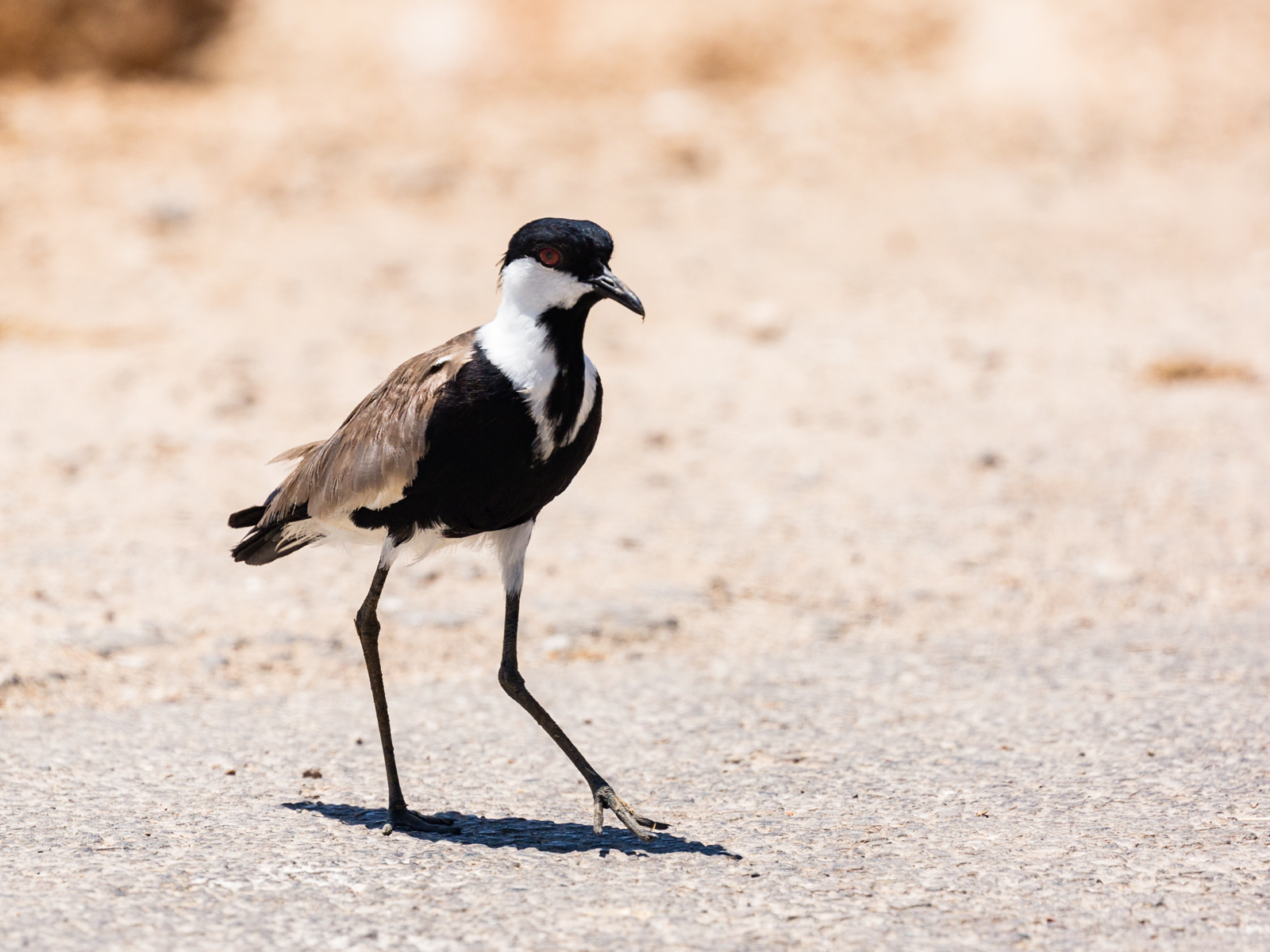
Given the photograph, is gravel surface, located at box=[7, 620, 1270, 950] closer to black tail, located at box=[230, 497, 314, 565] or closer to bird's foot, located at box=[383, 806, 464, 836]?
bird's foot, located at box=[383, 806, 464, 836]

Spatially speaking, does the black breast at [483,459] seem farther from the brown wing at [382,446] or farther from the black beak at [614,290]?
the black beak at [614,290]

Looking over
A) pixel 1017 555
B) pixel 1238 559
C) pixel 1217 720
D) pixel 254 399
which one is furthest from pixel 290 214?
pixel 1217 720

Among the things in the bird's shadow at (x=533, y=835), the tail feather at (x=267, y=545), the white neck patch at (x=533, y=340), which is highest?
the white neck patch at (x=533, y=340)

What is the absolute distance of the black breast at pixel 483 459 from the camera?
426cm

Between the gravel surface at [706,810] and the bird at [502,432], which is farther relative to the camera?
the bird at [502,432]

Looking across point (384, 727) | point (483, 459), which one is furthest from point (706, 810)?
point (483, 459)

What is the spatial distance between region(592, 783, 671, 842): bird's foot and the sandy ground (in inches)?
2.7

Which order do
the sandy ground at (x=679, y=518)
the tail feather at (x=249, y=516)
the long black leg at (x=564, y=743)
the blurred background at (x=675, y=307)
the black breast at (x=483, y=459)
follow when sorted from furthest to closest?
the blurred background at (x=675, y=307) < the tail feather at (x=249, y=516) < the long black leg at (x=564, y=743) < the black breast at (x=483, y=459) < the sandy ground at (x=679, y=518)

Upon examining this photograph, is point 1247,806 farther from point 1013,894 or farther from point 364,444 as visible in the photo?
point 364,444

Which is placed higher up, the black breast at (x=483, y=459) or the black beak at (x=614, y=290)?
the black beak at (x=614, y=290)

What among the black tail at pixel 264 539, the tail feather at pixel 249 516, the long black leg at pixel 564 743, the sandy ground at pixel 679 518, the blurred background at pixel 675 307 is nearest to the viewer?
the sandy ground at pixel 679 518

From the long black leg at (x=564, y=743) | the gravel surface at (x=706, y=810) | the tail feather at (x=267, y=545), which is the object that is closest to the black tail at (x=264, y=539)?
the tail feather at (x=267, y=545)

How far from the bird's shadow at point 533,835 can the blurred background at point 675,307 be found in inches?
60.1

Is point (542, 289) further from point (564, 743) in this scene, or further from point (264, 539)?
point (264, 539)
